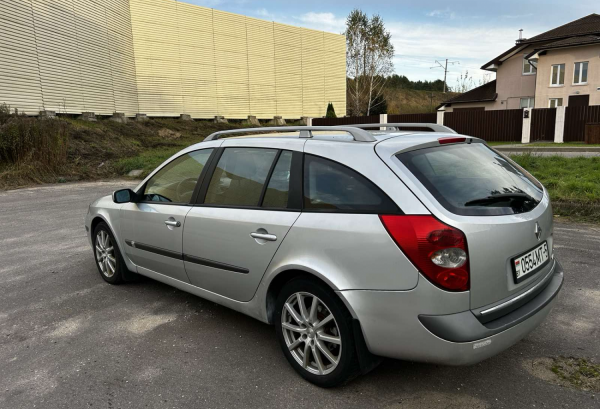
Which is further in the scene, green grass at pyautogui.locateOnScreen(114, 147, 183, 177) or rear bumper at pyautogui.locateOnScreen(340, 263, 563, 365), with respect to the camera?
green grass at pyautogui.locateOnScreen(114, 147, 183, 177)

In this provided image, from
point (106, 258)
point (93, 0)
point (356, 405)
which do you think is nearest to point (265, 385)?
point (356, 405)

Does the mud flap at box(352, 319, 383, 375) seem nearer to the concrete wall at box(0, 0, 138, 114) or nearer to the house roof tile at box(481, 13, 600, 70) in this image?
the concrete wall at box(0, 0, 138, 114)

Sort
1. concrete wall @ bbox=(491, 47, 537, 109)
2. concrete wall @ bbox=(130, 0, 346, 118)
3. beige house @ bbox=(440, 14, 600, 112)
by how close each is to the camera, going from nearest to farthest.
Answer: concrete wall @ bbox=(130, 0, 346, 118), beige house @ bbox=(440, 14, 600, 112), concrete wall @ bbox=(491, 47, 537, 109)

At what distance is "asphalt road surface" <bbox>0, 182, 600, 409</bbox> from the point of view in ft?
8.70

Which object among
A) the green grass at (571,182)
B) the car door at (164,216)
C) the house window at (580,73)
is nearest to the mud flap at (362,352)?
the car door at (164,216)

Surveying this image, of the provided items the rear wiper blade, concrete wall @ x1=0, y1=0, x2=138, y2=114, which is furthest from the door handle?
concrete wall @ x1=0, y1=0, x2=138, y2=114

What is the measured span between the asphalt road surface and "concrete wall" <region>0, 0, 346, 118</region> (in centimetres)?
1929

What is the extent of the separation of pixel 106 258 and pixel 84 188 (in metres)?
9.79

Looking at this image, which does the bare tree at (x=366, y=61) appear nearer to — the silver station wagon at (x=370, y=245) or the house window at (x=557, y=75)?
the house window at (x=557, y=75)

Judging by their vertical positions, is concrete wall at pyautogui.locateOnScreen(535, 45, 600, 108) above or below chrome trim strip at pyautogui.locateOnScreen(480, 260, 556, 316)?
above

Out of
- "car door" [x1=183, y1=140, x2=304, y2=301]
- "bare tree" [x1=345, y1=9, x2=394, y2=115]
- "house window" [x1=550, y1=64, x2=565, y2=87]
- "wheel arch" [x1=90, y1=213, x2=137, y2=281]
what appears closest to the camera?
"car door" [x1=183, y1=140, x2=304, y2=301]

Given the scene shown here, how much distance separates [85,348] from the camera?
11.0ft

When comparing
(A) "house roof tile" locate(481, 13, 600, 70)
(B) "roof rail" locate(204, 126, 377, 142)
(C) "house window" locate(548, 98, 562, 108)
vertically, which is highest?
(A) "house roof tile" locate(481, 13, 600, 70)

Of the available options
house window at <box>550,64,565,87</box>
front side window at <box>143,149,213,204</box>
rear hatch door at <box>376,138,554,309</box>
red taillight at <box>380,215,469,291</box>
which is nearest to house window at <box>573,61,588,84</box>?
house window at <box>550,64,565,87</box>
